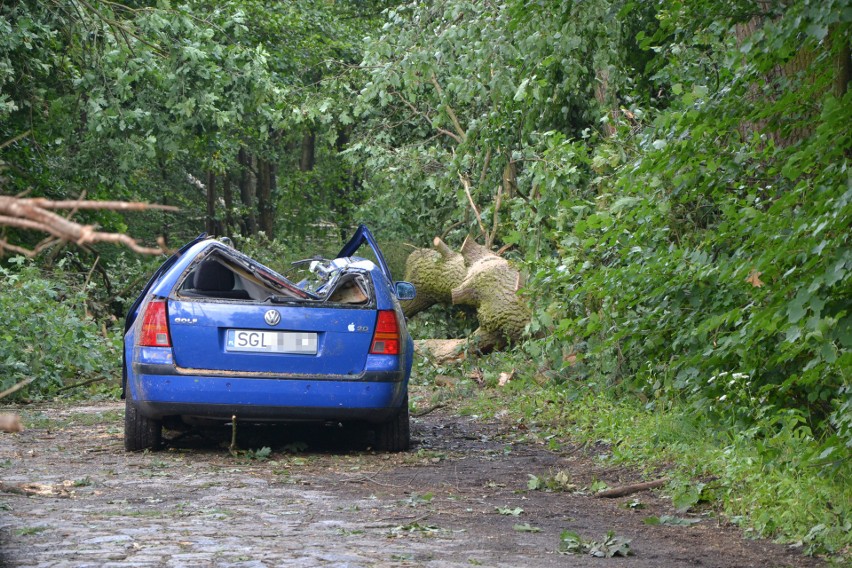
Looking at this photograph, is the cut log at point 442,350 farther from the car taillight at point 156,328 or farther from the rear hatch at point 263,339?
the car taillight at point 156,328

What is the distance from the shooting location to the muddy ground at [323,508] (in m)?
4.89

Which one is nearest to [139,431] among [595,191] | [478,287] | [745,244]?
[745,244]

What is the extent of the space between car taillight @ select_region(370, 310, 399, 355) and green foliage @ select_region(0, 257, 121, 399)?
5.58 m

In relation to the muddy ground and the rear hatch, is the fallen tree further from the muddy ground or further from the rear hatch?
the rear hatch

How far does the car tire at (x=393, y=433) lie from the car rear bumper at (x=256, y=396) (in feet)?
1.74

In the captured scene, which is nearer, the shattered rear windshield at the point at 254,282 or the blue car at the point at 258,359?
the blue car at the point at 258,359

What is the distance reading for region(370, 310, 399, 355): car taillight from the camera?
8422 mm

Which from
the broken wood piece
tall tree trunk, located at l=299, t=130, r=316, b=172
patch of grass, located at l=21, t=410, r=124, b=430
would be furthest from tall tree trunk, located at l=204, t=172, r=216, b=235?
the broken wood piece

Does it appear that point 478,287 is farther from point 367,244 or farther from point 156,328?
point 156,328

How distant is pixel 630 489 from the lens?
6945mm

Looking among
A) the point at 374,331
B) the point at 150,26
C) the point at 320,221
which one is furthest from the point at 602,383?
the point at 320,221

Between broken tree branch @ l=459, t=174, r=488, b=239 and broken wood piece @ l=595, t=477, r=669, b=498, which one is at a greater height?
broken tree branch @ l=459, t=174, r=488, b=239

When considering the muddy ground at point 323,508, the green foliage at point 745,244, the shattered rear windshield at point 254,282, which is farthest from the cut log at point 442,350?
the green foliage at point 745,244

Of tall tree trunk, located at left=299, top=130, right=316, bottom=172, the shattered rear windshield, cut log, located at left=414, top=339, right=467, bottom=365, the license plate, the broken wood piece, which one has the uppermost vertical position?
tall tree trunk, located at left=299, top=130, right=316, bottom=172
